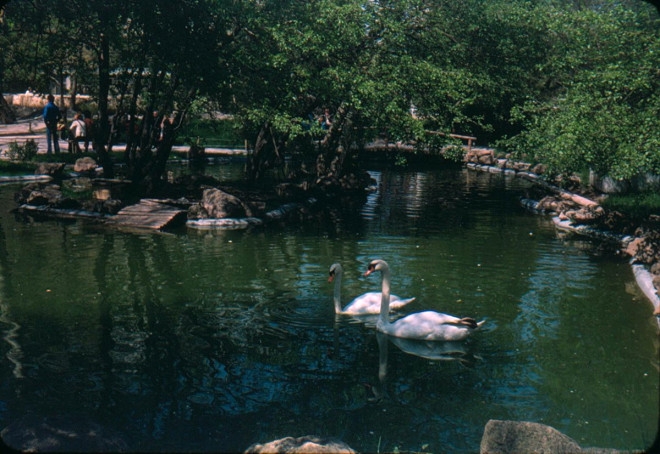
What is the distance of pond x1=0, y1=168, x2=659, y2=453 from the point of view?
315 inches

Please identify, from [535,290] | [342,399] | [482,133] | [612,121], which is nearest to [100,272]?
[342,399]

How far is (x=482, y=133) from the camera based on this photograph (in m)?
48.2

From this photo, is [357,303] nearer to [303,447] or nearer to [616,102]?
[303,447]

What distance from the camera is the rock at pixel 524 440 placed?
6.51m

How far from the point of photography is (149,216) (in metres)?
19.0

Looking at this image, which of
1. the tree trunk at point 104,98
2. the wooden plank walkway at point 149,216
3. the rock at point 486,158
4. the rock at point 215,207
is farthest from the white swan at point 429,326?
the rock at point 486,158

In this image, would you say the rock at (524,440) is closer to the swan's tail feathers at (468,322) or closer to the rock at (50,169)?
the swan's tail feathers at (468,322)

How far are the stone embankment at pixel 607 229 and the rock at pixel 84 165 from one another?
15181mm

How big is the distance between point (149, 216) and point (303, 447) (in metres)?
13.8

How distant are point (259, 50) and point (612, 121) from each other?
932 cm

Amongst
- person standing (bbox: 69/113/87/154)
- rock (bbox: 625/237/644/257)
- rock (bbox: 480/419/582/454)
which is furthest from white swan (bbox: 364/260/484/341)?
person standing (bbox: 69/113/87/154)

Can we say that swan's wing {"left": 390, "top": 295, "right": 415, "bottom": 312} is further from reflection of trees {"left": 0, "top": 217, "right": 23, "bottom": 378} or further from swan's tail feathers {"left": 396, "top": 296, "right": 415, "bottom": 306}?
reflection of trees {"left": 0, "top": 217, "right": 23, "bottom": 378}

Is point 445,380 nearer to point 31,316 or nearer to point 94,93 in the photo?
point 31,316

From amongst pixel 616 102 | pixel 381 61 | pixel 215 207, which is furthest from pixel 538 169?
pixel 215 207
